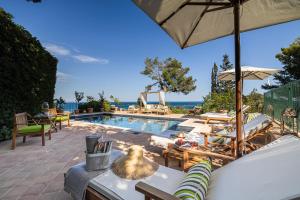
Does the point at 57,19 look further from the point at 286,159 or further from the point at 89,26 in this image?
the point at 286,159

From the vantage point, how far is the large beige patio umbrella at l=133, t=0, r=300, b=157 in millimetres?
2043

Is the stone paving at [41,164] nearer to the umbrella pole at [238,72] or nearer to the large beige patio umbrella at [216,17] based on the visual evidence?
the umbrella pole at [238,72]

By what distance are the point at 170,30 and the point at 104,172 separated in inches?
88.4

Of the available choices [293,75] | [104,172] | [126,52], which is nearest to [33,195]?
[104,172]

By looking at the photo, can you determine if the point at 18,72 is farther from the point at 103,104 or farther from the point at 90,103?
the point at 103,104

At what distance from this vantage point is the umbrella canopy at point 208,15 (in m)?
2.05

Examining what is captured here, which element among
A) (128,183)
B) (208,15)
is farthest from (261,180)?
(208,15)

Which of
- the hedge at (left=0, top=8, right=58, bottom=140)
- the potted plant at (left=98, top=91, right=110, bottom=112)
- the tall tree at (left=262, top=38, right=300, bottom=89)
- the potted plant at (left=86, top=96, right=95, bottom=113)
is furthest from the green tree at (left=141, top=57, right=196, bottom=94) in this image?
the hedge at (left=0, top=8, right=58, bottom=140)

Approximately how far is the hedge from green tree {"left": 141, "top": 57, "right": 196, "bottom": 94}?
52.1 ft

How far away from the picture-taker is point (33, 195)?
2.28 m

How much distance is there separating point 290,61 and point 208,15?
22.4 m

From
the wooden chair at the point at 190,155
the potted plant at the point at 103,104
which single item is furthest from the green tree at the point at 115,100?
the wooden chair at the point at 190,155

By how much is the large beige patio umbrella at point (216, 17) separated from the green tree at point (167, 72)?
62.8 ft

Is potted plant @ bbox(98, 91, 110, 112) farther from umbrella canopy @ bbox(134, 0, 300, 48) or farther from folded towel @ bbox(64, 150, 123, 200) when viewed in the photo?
folded towel @ bbox(64, 150, 123, 200)
